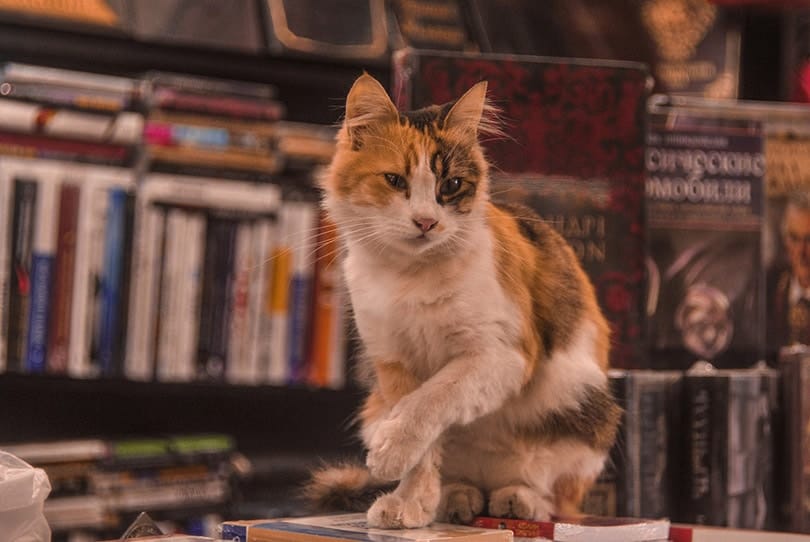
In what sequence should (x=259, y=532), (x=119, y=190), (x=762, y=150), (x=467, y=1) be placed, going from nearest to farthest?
(x=259, y=532) → (x=762, y=150) → (x=119, y=190) → (x=467, y=1)

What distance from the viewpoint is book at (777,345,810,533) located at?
4.09 feet

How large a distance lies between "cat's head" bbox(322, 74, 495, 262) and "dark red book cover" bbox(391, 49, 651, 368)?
206 millimetres

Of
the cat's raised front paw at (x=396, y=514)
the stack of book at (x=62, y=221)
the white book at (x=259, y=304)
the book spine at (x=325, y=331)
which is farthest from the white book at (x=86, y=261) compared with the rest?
the cat's raised front paw at (x=396, y=514)

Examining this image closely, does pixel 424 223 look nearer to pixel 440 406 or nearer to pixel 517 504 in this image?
pixel 440 406

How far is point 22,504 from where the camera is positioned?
0.83m

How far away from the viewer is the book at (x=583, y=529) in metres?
0.87

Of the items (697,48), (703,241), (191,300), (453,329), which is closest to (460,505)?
(453,329)

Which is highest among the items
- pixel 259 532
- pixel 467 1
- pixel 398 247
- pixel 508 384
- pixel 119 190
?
pixel 467 1

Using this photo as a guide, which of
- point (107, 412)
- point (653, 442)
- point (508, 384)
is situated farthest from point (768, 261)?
point (107, 412)

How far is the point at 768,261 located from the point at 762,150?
0.52ft

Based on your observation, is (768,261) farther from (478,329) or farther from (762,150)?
(478,329)

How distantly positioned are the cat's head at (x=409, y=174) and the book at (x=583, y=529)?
0.24m

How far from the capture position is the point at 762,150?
1378 millimetres

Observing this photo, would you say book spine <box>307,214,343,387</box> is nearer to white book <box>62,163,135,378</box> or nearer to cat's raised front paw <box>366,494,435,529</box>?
white book <box>62,163,135,378</box>
